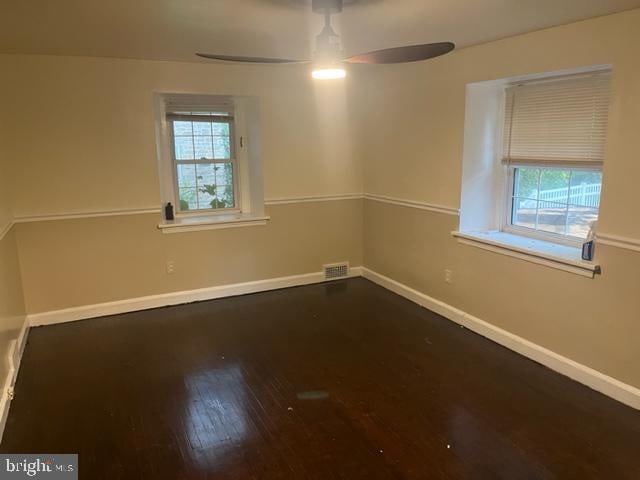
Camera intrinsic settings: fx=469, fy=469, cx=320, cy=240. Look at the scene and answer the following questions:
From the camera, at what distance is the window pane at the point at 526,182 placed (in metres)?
3.38

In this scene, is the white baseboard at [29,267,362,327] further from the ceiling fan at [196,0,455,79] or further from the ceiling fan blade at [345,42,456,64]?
the ceiling fan blade at [345,42,456,64]

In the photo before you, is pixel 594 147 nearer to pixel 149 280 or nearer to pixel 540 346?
pixel 540 346

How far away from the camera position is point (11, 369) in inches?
113

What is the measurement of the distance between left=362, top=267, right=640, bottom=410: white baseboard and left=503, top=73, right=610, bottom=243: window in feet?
2.48

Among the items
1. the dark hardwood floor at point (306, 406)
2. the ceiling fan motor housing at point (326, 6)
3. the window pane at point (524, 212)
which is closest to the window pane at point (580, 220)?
the window pane at point (524, 212)

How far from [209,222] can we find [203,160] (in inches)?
26.7

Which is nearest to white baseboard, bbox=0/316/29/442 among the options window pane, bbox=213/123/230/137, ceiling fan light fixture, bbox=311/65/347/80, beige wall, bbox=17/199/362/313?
beige wall, bbox=17/199/362/313

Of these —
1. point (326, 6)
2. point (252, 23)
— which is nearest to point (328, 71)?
point (326, 6)

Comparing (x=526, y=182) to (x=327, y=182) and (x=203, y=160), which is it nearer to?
(x=327, y=182)

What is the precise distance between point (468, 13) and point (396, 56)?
1.51 feet

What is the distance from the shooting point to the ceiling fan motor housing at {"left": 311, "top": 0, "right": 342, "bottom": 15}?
2.19 m

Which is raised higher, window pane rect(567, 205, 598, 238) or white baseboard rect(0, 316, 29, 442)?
window pane rect(567, 205, 598, 238)

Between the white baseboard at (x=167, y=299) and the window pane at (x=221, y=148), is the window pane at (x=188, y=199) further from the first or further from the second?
the white baseboard at (x=167, y=299)

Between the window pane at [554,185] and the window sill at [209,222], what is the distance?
2.42m
